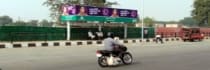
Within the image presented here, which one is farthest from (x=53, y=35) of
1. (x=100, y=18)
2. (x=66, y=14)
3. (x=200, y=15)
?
(x=200, y=15)

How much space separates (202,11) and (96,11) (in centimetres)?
4857

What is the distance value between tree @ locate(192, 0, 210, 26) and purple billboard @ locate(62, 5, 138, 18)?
41.6m

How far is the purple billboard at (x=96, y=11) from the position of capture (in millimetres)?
40969

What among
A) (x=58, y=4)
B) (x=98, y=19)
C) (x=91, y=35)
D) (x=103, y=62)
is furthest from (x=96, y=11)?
(x=103, y=62)

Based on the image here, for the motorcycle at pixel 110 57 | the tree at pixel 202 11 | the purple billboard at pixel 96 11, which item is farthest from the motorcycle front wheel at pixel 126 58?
the tree at pixel 202 11

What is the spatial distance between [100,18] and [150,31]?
1185 centimetres

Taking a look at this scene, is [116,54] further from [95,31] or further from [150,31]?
[150,31]

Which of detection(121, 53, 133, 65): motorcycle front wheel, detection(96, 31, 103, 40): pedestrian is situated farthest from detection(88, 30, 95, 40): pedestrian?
detection(121, 53, 133, 65): motorcycle front wheel

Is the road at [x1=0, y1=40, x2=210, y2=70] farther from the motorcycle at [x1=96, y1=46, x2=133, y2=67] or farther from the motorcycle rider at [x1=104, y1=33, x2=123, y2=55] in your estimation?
the motorcycle rider at [x1=104, y1=33, x2=123, y2=55]

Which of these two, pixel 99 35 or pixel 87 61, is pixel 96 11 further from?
pixel 87 61

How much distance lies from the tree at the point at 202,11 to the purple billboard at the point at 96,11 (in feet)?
137

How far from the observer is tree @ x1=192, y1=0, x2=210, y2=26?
287 ft

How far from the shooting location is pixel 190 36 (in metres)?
44.6

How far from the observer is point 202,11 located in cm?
8812
